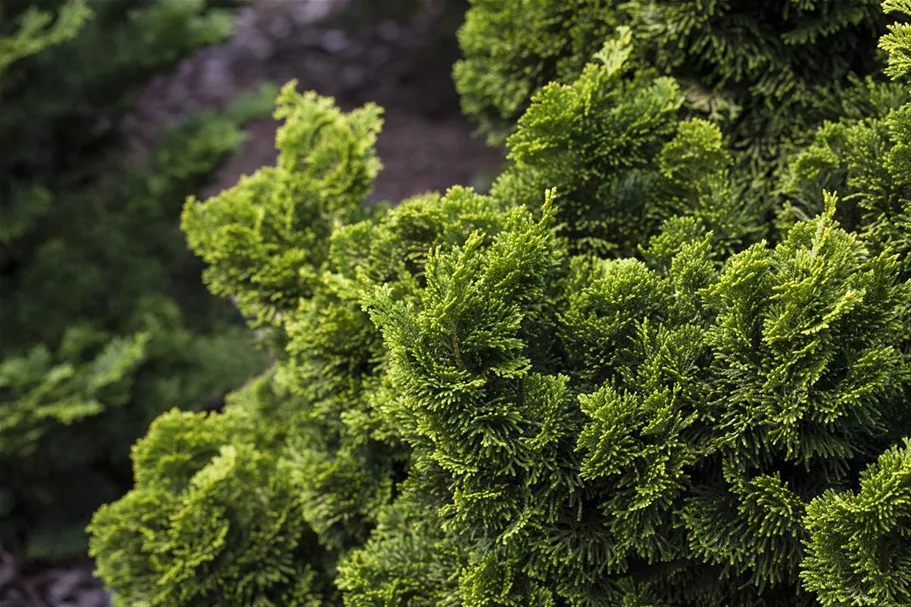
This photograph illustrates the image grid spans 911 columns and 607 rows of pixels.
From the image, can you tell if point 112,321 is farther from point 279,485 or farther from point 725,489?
point 725,489

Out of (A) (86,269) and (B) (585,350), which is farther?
(A) (86,269)

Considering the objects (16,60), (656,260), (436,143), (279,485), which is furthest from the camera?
(436,143)

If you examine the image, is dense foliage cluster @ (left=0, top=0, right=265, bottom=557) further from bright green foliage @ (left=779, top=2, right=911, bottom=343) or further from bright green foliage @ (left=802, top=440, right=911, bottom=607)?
→ bright green foliage @ (left=802, top=440, right=911, bottom=607)

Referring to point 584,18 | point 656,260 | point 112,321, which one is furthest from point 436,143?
point 656,260

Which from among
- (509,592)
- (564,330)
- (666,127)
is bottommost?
(509,592)

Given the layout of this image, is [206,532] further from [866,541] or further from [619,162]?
[866,541]

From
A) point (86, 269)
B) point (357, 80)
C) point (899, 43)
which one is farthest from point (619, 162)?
point (357, 80)

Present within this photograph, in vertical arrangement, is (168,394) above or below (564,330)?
above
